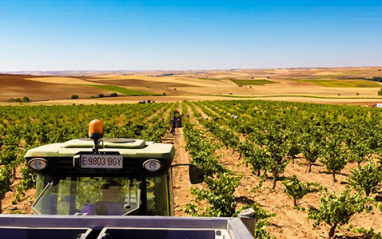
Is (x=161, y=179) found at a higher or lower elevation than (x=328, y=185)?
higher

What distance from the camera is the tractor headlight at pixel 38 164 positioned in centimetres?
397

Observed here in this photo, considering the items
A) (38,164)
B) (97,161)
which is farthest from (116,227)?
(38,164)

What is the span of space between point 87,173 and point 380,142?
69.4 feet

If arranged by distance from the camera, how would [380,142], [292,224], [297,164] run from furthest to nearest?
[380,142]
[297,164]
[292,224]

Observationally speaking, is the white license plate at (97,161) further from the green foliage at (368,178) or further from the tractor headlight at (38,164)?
the green foliage at (368,178)

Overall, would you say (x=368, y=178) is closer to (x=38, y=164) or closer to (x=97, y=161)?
(x=97, y=161)

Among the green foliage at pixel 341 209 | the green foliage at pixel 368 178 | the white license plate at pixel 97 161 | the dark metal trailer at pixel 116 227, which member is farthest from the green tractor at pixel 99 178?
the green foliage at pixel 368 178

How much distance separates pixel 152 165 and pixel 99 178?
2.36 feet

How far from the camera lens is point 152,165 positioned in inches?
156

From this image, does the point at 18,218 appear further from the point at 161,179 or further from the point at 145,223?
the point at 161,179

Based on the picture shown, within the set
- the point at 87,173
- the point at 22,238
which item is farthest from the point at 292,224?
the point at 22,238

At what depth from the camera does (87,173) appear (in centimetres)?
394

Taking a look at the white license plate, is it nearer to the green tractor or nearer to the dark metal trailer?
the green tractor

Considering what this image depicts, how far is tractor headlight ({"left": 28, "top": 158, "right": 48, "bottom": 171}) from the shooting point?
397cm
